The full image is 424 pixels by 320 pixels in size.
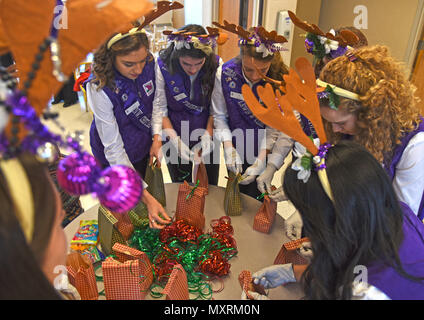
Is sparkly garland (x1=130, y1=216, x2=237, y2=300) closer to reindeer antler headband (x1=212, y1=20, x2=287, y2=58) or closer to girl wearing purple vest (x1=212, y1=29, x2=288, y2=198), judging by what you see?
girl wearing purple vest (x1=212, y1=29, x2=288, y2=198)

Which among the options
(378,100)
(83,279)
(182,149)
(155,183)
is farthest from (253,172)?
(83,279)

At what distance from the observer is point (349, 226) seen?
0.83 metres

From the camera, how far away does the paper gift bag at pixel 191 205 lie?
1382 millimetres

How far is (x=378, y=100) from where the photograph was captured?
1.16 metres

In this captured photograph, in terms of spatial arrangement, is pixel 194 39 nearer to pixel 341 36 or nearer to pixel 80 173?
pixel 341 36

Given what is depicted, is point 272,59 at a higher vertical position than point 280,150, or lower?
higher

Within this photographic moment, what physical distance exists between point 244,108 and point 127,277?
115cm

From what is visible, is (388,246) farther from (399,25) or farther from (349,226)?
(399,25)

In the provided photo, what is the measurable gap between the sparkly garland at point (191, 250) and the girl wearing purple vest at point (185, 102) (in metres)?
0.49

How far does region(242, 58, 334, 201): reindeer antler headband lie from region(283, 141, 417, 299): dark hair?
3 cm

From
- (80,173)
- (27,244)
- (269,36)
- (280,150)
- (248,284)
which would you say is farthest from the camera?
(280,150)

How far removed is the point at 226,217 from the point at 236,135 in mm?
645

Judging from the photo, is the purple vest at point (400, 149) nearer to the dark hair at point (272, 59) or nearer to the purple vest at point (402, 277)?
the purple vest at point (402, 277)
